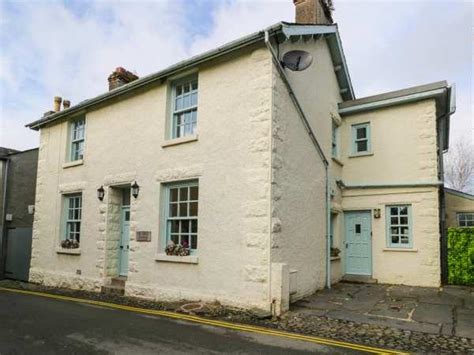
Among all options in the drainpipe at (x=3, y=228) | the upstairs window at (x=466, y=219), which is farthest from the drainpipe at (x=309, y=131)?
the drainpipe at (x=3, y=228)

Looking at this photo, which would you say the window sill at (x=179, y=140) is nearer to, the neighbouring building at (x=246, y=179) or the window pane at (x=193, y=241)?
the neighbouring building at (x=246, y=179)

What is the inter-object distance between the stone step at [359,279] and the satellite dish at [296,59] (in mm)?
6811

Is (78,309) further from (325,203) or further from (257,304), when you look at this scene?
(325,203)

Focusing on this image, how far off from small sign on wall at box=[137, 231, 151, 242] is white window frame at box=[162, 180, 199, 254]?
0.44 meters

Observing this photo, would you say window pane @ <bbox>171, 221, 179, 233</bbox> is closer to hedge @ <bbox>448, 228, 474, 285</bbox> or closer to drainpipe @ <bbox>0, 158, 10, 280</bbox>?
hedge @ <bbox>448, 228, 474, 285</bbox>

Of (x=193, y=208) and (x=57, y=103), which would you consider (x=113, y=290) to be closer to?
(x=193, y=208)

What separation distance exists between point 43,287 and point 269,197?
8.68 meters

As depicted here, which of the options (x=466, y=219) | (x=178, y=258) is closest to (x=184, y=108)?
(x=178, y=258)

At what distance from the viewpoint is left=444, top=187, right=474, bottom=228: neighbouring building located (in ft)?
50.9

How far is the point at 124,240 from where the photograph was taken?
1112 centimetres

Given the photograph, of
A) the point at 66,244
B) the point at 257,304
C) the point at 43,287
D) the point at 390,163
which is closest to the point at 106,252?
the point at 66,244

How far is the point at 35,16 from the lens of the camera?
980 cm

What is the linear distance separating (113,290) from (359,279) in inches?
292

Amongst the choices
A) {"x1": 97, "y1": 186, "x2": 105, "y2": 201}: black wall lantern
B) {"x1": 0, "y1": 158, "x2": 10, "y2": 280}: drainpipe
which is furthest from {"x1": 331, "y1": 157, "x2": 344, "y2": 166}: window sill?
{"x1": 0, "y1": 158, "x2": 10, "y2": 280}: drainpipe
